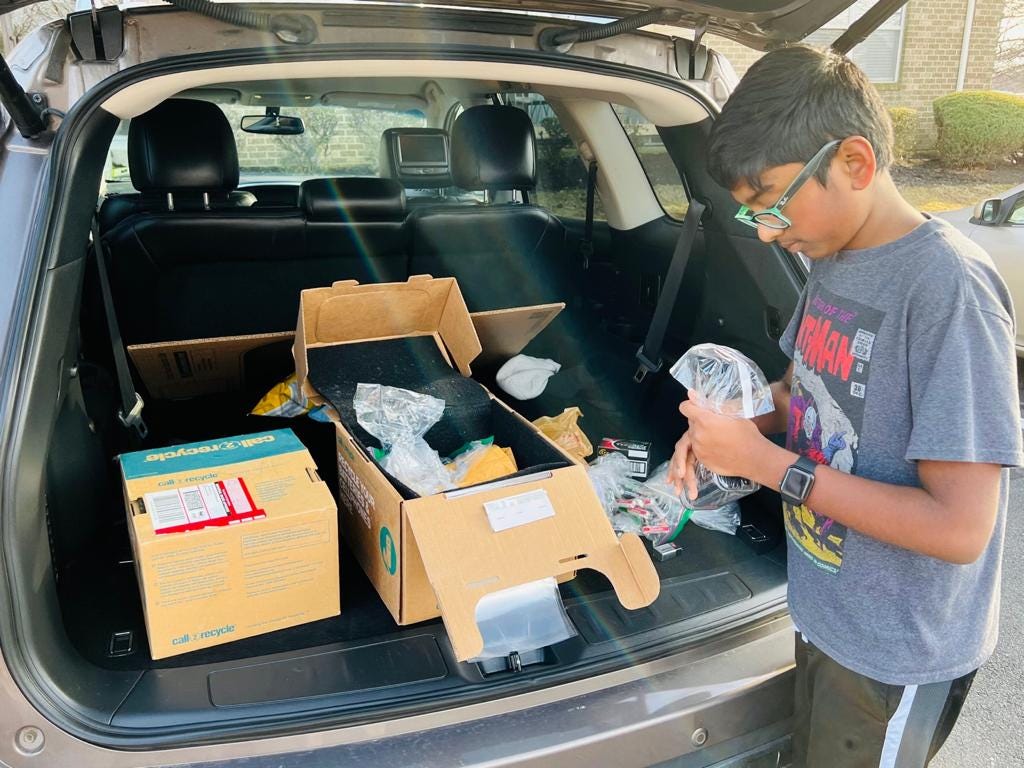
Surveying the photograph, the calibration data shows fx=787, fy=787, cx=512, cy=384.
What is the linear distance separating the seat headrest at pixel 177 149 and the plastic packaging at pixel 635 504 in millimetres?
1450

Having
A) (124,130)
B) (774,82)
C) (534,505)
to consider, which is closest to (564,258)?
(534,505)

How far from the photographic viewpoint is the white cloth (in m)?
2.76

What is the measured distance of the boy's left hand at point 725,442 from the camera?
123 centimetres

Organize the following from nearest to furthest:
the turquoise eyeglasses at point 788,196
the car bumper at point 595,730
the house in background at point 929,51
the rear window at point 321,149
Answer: the turquoise eyeglasses at point 788,196
the car bumper at point 595,730
the rear window at point 321,149
the house in background at point 929,51

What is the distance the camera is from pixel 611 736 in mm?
1343

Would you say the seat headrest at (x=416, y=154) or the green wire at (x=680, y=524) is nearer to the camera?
the green wire at (x=680, y=524)

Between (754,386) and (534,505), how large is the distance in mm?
482

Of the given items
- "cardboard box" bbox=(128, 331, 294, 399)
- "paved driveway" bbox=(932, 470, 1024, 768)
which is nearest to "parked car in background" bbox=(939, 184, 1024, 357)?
"paved driveway" bbox=(932, 470, 1024, 768)

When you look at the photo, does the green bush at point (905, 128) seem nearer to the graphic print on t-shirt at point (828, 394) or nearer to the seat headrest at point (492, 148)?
the seat headrest at point (492, 148)

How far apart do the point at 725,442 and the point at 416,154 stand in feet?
9.73

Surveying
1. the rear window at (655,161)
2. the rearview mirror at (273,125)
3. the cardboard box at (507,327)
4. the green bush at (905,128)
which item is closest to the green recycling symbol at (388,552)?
the cardboard box at (507,327)

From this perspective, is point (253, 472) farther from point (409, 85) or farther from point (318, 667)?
point (409, 85)

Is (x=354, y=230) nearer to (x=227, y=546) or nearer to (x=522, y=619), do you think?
(x=227, y=546)

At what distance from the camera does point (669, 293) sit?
7.52ft
